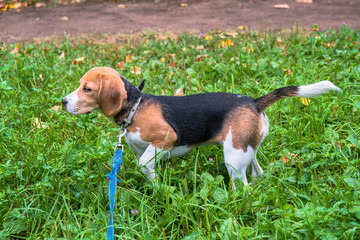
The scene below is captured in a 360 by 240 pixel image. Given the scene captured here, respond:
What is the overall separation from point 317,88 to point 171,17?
18.4ft

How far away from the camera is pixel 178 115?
3311mm

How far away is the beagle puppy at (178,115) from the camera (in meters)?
3.11

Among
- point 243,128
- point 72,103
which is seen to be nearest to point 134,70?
point 72,103

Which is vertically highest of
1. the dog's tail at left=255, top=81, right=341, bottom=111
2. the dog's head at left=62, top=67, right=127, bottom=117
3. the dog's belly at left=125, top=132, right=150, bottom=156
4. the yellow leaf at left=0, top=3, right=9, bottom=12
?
the yellow leaf at left=0, top=3, right=9, bottom=12

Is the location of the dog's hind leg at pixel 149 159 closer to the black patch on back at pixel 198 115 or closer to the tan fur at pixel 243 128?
the black patch on back at pixel 198 115

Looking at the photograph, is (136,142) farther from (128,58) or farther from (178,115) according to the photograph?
(128,58)

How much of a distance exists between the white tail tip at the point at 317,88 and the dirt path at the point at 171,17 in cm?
427

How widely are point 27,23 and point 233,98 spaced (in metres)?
6.26

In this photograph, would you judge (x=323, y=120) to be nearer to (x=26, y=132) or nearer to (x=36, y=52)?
(x=26, y=132)

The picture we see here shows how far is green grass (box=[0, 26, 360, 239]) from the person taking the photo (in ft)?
9.16

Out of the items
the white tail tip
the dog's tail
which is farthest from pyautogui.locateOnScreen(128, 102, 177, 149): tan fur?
the white tail tip

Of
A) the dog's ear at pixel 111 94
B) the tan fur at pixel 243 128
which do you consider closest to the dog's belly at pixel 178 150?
the tan fur at pixel 243 128

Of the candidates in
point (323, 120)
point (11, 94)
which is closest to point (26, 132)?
point (11, 94)

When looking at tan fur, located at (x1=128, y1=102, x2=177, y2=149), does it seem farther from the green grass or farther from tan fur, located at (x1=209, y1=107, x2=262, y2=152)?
tan fur, located at (x1=209, y1=107, x2=262, y2=152)
